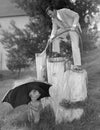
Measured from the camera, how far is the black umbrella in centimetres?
497

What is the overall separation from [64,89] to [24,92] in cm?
93

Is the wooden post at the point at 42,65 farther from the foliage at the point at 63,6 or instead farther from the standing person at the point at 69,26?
the foliage at the point at 63,6

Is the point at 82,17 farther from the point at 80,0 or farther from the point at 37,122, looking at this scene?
the point at 37,122

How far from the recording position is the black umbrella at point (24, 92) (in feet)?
16.3

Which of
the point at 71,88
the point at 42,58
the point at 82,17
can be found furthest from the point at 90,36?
the point at 71,88

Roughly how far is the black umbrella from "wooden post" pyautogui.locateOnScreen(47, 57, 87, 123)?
0.72ft

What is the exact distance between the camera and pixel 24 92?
514cm

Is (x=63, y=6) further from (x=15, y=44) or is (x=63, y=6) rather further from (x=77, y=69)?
(x=77, y=69)

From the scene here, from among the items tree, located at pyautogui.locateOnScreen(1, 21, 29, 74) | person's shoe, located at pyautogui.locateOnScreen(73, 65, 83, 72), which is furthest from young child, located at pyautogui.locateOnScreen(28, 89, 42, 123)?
tree, located at pyautogui.locateOnScreen(1, 21, 29, 74)

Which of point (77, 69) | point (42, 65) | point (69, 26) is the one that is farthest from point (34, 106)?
point (69, 26)

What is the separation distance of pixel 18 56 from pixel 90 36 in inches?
136

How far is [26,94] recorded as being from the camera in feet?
17.1

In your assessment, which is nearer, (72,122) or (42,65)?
(72,122)

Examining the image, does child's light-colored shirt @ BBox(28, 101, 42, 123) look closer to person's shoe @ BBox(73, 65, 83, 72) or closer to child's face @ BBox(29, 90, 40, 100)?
child's face @ BBox(29, 90, 40, 100)
